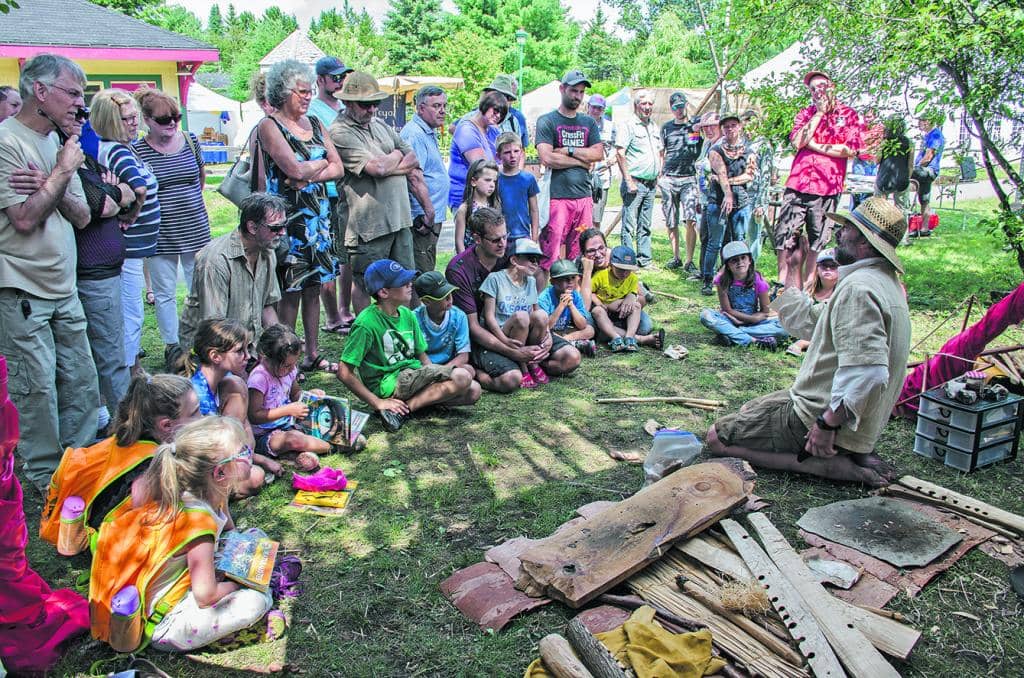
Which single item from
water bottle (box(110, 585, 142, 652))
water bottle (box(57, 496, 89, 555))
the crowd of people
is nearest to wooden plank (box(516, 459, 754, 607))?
the crowd of people

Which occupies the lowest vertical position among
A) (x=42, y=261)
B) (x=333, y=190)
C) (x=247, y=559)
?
(x=247, y=559)

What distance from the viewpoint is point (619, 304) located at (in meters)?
7.35

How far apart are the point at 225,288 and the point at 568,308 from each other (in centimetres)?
306

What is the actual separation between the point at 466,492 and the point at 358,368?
139 centimetres

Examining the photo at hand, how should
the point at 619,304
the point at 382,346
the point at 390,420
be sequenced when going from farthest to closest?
the point at 619,304 → the point at 382,346 → the point at 390,420

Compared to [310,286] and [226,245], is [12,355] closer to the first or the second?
[226,245]

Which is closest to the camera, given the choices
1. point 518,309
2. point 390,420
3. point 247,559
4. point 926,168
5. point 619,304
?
point 247,559

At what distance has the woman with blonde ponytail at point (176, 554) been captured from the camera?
3.01 metres

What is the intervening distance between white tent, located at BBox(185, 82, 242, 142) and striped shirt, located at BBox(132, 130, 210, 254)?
35.7 metres

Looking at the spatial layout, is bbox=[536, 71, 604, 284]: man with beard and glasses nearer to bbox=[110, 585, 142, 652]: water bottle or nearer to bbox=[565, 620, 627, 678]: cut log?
bbox=[565, 620, 627, 678]: cut log

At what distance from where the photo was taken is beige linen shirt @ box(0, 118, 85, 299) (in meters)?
3.87

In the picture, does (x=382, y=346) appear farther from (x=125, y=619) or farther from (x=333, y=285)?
(x=125, y=619)

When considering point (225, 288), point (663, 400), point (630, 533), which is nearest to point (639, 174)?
point (663, 400)

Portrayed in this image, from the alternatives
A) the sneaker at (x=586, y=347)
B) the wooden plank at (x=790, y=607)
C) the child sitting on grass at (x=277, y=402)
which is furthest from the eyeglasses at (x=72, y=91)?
the sneaker at (x=586, y=347)
